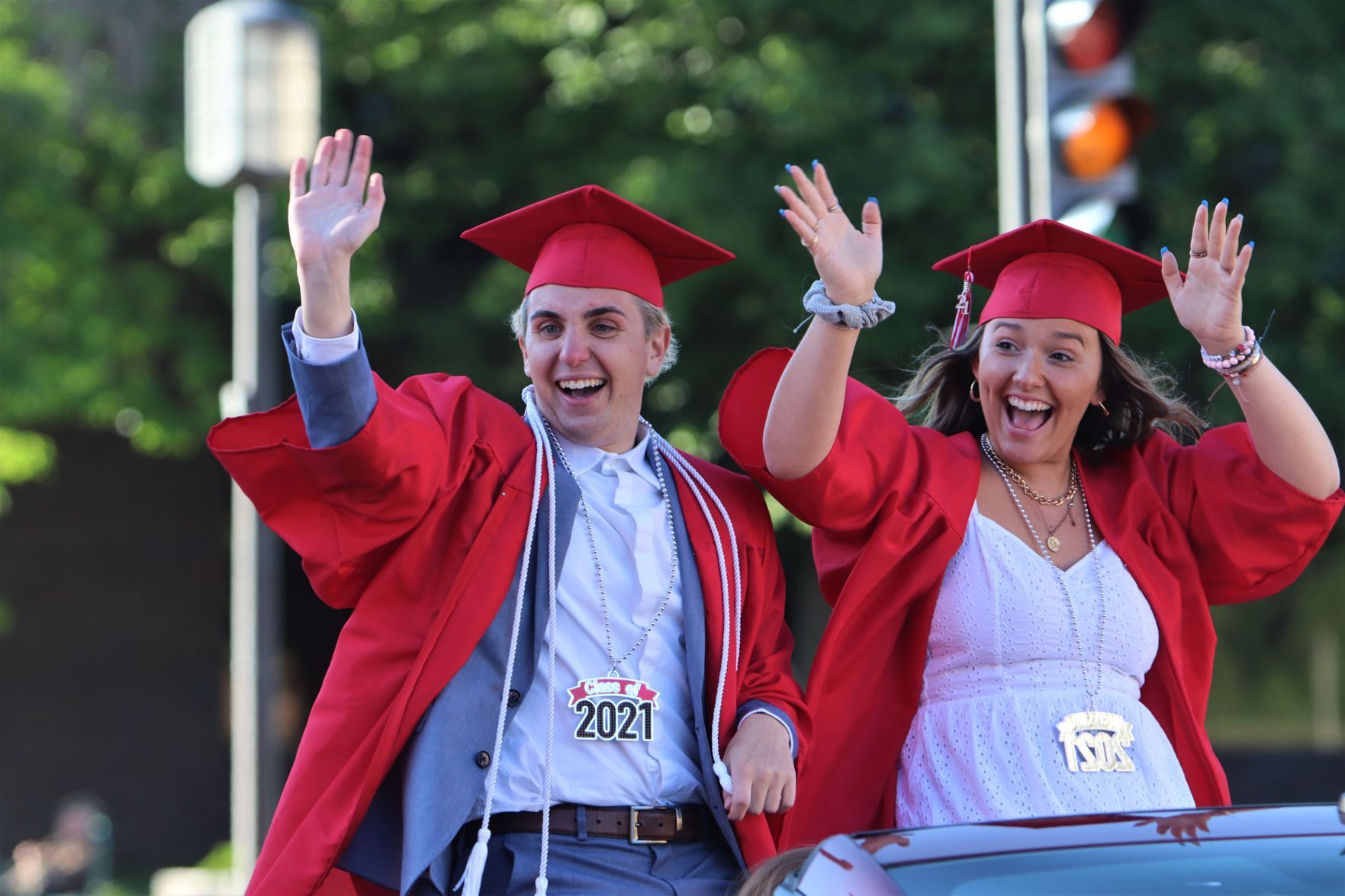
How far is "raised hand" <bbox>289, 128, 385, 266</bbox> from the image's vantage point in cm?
329

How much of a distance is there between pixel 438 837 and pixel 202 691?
14367 mm

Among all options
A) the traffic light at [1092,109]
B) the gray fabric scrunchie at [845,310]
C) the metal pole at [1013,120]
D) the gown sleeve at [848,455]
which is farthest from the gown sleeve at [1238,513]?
the metal pole at [1013,120]

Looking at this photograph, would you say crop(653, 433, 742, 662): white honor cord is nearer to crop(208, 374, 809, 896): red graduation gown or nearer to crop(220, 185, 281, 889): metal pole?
crop(208, 374, 809, 896): red graduation gown

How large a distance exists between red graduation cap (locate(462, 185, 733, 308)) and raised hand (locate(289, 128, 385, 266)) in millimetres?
367

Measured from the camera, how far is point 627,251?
387 cm

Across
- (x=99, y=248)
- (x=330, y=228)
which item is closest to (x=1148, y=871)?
(x=330, y=228)

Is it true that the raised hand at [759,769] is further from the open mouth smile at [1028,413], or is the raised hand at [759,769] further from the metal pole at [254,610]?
the metal pole at [254,610]

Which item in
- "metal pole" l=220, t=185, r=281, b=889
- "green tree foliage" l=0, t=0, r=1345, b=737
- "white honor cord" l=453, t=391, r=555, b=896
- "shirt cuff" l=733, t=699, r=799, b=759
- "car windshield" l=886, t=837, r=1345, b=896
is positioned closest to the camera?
"car windshield" l=886, t=837, r=1345, b=896

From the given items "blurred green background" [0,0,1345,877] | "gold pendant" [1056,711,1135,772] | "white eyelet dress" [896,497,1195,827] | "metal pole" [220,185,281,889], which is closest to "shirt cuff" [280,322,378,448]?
"white eyelet dress" [896,497,1195,827]

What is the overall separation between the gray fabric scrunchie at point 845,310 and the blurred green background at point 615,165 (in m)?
6.00

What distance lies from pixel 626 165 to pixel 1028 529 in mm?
7062

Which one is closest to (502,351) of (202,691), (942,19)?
(942,19)

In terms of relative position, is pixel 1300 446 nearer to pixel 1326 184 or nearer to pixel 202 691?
pixel 1326 184

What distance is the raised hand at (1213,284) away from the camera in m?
3.70
